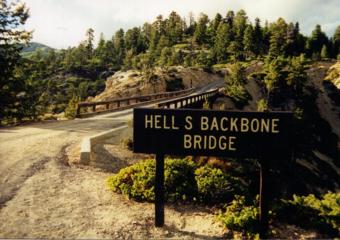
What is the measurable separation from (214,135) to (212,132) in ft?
0.23

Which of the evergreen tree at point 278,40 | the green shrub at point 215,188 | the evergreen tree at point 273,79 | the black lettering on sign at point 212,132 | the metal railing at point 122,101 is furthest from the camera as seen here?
the evergreen tree at point 278,40

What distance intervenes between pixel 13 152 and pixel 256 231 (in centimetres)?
886

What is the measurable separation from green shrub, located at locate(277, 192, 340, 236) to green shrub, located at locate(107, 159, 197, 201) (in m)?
2.21

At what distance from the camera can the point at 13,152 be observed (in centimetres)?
1274

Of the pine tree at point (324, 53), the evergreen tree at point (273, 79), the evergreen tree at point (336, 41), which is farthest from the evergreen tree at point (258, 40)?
the evergreen tree at point (273, 79)

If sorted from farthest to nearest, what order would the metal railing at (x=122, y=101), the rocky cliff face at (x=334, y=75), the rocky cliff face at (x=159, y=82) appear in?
the rocky cliff face at (x=334, y=75), the rocky cliff face at (x=159, y=82), the metal railing at (x=122, y=101)

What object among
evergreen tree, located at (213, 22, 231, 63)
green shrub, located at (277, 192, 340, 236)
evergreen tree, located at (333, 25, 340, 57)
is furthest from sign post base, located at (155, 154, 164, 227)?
evergreen tree, located at (333, 25, 340, 57)

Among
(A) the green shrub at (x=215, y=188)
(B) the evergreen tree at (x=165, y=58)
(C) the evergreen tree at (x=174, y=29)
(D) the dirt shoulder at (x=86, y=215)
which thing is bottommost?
(D) the dirt shoulder at (x=86, y=215)

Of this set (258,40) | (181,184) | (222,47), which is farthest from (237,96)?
(258,40)

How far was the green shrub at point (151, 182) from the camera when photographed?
29.9 ft

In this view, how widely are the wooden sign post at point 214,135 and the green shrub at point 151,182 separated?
1434mm

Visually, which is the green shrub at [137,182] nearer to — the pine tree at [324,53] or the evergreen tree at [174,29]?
the pine tree at [324,53]

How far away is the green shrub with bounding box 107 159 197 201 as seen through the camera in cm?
911

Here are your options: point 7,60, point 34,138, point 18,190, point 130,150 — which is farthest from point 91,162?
point 7,60
